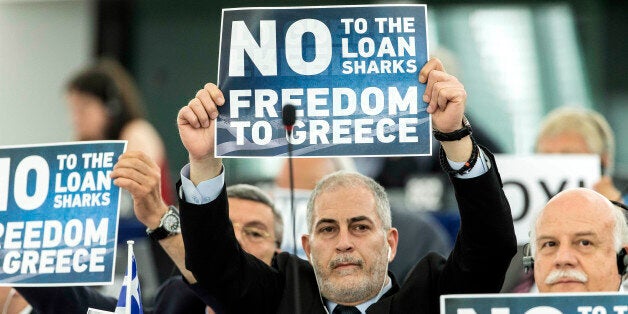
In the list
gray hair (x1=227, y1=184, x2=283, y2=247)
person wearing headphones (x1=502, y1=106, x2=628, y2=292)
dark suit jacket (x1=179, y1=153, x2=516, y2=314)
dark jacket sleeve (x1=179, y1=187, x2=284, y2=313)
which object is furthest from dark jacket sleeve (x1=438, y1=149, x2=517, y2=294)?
person wearing headphones (x1=502, y1=106, x2=628, y2=292)

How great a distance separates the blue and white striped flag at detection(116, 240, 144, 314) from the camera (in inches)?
153

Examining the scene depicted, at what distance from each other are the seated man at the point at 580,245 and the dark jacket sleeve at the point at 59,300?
57.6 inches

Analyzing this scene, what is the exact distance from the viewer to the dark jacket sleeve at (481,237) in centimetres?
392

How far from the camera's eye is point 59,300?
4.46 metres

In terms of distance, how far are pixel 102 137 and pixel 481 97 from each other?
3.24 m

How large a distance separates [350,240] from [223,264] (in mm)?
387

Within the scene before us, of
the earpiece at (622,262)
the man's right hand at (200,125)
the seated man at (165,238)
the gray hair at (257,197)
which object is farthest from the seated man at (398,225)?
the earpiece at (622,262)

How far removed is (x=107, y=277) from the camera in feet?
13.7

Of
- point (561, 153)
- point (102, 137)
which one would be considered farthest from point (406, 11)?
point (102, 137)

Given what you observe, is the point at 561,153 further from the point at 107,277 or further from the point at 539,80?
the point at 539,80

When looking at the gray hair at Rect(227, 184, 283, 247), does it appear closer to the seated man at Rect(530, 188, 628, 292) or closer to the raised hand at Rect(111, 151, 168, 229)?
the raised hand at Rect(111, 151, 168, 229)

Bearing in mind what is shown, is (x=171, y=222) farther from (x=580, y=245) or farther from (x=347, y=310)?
(x=580, y=245)

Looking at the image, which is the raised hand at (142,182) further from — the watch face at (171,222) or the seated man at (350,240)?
the seated man at (350,240)

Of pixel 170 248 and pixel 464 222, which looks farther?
pixel 170 248
